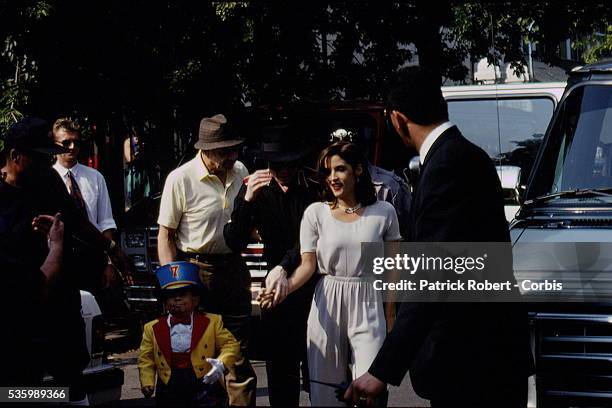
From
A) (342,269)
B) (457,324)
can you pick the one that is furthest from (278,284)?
(457,324)

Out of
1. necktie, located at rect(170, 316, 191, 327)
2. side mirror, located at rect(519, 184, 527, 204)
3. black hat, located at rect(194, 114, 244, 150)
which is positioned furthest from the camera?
black hat, located at rect(194, 114, 244, 150)

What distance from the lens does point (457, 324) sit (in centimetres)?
416

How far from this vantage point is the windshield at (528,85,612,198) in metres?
6.80

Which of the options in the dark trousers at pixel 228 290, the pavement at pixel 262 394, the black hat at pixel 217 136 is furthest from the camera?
the pavement at pixel 262 394

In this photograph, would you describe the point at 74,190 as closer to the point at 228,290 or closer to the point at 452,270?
the point at 228,290

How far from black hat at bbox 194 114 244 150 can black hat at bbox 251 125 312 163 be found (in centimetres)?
45

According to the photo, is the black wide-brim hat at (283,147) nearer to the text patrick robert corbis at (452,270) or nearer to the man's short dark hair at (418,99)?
the text patrick robert corbis at (452,270)

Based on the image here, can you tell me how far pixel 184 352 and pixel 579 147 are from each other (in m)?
2.54

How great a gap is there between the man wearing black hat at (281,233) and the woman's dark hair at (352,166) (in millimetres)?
338

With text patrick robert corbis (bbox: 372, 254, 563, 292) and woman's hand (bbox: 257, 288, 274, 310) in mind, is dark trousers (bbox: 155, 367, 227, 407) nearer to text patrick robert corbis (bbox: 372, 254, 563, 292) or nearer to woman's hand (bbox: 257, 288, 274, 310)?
woman's hand (bbox: 257, 288, 274, 310)

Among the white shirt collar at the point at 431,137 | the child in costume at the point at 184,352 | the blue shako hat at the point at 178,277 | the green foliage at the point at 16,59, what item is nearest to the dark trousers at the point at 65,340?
the child in costume at the point at 184,352

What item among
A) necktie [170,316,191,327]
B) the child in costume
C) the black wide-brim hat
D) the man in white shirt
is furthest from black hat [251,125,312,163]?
the man in white shirt

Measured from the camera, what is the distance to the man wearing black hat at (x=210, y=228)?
24.2 ft

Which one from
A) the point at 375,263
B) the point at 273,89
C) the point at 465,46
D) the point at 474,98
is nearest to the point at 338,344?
the point at 375,263
